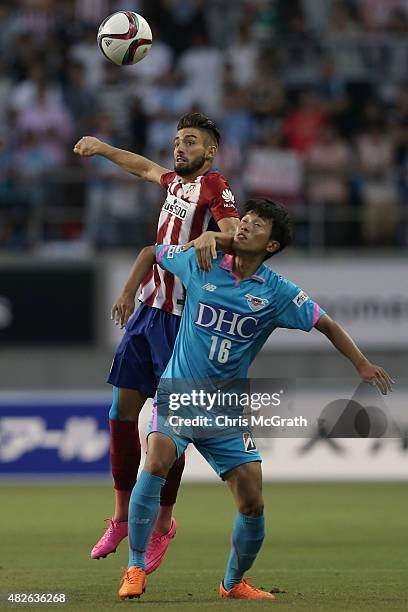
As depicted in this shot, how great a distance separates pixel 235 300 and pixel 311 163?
8874mm

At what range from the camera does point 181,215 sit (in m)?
7.49

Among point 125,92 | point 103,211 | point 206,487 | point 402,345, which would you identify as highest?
point 125,92

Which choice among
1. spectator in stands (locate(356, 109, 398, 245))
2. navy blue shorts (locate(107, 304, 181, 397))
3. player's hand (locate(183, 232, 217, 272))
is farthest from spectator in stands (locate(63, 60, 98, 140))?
player's hand (locate(183, 232, 217, 272))

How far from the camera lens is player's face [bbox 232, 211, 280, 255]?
21.9ft

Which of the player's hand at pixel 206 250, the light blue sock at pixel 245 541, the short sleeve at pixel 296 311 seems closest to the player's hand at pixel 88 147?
the player's hand at pixel 206 250

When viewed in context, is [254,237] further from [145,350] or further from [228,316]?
[145,350]

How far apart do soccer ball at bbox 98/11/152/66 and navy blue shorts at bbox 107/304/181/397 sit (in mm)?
1430

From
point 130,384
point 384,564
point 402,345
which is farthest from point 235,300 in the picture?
point 402,345

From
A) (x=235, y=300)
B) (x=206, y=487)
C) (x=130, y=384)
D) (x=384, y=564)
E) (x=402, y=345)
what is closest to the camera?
(x=235, y=300)

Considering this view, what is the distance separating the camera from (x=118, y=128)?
15.9 m

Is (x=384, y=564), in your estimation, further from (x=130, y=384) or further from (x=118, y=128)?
(x=118, y=128)

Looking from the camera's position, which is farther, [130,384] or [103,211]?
[103,211]

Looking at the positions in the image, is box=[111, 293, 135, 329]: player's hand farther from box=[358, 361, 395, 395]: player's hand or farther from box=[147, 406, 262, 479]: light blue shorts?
box=[358, 361, 395, 395]: player's hand

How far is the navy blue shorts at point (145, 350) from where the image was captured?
7.59 meters
